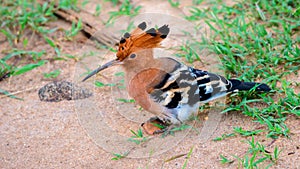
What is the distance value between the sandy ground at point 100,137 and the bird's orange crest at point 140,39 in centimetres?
67

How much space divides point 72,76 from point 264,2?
2.21 m

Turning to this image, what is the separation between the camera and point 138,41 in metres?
4.24

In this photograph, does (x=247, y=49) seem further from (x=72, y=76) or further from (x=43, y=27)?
(x=43, y=27)

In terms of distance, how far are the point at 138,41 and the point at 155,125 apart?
0.74 meters

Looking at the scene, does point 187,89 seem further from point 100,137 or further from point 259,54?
point 259,54

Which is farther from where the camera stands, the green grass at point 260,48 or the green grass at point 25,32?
the green grass at point 25,32

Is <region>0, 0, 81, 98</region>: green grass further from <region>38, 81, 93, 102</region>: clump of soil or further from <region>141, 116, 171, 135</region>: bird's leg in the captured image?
<region>141, 116, 171, 135</region>: bird's leg

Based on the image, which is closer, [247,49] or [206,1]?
[247,49]

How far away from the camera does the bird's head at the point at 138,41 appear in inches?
166

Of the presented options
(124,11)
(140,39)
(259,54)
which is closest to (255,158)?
(140,39)

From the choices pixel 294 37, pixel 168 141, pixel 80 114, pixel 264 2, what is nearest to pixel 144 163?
pixel 168 141

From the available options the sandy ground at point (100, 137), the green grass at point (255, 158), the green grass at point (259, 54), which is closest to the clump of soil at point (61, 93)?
the sandy ground at point (100, 137)

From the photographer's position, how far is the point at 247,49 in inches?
202

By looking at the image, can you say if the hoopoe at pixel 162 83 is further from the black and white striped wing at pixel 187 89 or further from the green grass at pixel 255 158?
the green grass at pixel 255 158
